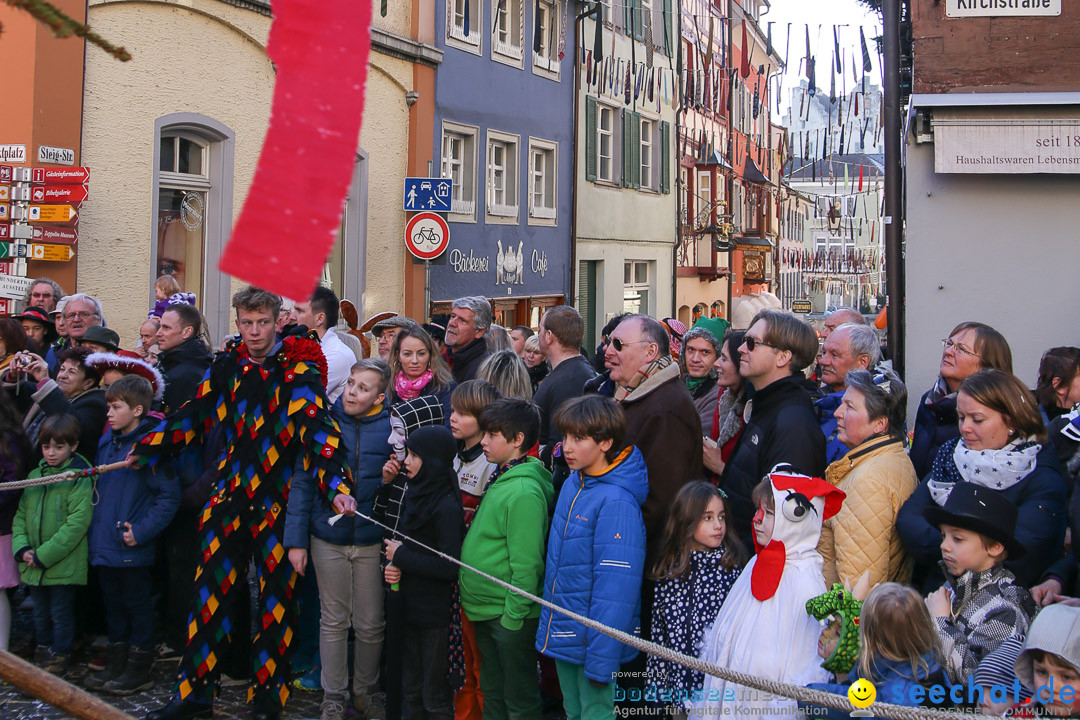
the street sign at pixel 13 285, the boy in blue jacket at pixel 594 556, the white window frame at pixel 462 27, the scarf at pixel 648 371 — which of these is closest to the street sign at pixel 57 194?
the street sign at pixel 13 285

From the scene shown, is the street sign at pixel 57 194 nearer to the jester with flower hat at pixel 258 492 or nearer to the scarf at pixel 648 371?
the jester with flower hat at pixel 258 492

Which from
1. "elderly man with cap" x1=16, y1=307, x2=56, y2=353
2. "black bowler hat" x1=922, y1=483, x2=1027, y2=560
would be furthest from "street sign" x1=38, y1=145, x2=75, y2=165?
"black bowler hat" x1=922, y1=483, x2=1027, y2=560

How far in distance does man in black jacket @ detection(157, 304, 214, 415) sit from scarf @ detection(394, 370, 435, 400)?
3.77 feet

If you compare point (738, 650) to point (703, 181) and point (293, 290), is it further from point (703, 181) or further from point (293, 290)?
point (703, 181)

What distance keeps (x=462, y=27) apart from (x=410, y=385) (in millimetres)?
13118

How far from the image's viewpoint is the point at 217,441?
5812mm

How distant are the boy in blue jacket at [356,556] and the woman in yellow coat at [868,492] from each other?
7.23ft

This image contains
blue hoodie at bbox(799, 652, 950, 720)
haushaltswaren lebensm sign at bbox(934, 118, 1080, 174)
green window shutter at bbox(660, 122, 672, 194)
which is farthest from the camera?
green window shutter at bbox(660, 122, 672, 194)

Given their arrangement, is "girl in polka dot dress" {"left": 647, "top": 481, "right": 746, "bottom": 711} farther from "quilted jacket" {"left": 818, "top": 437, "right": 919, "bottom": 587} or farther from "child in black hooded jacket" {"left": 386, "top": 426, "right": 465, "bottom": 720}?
"child in black hooded jacket" {"left": 386, "top": 426, "right": 465, "bottom": 720}

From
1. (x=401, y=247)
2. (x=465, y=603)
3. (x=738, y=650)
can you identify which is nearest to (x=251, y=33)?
(x=401, y=247)

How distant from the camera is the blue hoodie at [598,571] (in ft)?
14.7

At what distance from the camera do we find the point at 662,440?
16.0ft

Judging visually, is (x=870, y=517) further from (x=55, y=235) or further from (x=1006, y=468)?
(x=55, y=235)

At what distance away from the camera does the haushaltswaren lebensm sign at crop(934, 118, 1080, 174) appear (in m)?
8.33
